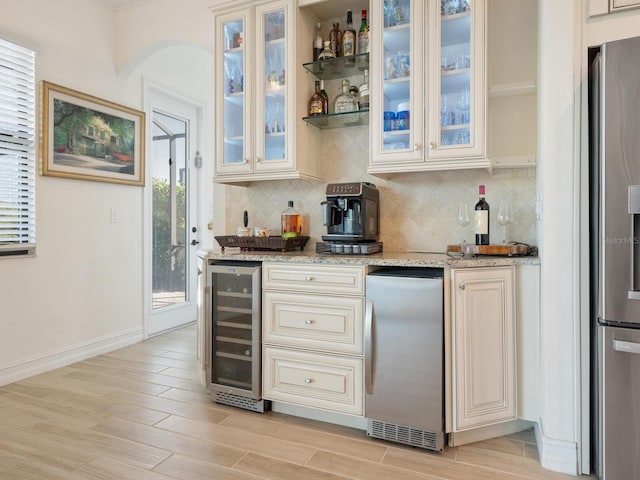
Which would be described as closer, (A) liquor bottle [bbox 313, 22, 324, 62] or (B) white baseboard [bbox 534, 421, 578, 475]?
(B) white baseboard [bbox 534, 421, 578, 475]

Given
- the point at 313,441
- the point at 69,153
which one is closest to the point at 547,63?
the point at 313,441

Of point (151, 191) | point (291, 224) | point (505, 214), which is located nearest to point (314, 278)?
point (291, 224)

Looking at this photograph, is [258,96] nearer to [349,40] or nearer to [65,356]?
[349,40]

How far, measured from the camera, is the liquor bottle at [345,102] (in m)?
2.66

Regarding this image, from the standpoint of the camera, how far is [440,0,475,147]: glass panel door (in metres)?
2.23

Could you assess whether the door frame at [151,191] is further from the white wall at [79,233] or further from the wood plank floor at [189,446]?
the wood plank floor at [189,446]

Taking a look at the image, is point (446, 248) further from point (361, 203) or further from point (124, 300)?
point (124, 300)

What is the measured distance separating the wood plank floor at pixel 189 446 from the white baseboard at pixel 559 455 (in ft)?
0.12

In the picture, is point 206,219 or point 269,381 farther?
point 206,219

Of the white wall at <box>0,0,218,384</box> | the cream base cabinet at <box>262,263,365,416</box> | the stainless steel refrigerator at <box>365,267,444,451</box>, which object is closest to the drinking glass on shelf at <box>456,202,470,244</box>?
the stainless steel refrigerator at <box>365,267,444,451</box>

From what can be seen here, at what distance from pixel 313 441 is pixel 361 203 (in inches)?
52.0

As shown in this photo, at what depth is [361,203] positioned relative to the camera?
7.95ft

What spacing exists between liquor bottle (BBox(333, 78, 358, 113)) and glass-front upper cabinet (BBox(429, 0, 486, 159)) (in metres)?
0.56

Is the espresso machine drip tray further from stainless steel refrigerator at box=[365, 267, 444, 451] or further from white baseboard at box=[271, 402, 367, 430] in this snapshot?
white baseboard at box=[271, 402, 367, 430]
